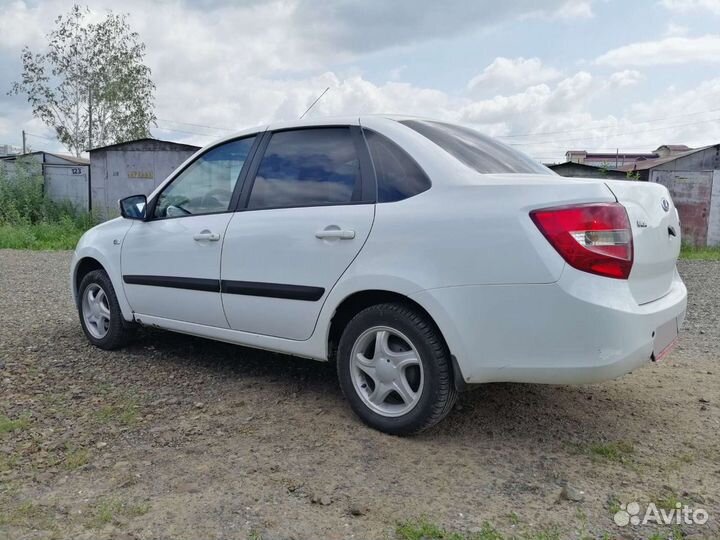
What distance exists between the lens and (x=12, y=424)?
3295 mm

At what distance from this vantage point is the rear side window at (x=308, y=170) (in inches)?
132

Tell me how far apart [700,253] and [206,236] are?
1421 centimetres

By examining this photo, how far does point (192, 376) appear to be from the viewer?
164 inches

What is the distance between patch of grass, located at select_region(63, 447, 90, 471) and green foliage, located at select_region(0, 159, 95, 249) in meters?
14.1

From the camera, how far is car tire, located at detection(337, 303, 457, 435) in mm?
2906

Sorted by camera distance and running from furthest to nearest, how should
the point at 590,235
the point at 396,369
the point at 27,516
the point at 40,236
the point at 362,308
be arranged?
the point at 40,236 → the point at 362,308 → the point at 396,369 → the point at 590,235 → the point at 27,516

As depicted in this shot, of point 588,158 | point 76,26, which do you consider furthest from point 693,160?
point 588,158

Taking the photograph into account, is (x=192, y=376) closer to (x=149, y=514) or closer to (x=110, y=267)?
(x=110, y=267)

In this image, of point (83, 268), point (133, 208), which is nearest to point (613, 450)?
point (133, 208)

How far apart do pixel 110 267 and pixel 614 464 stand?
3679mm

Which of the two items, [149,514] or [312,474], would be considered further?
[312,474]

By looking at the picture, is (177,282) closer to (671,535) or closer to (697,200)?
(671,535)

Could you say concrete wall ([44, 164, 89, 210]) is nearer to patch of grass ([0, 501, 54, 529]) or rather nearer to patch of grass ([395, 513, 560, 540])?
patch of grass ([0, 501, 54, 529])

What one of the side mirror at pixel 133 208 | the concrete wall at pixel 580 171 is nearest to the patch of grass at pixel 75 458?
the side mirror at pixel 133 208
